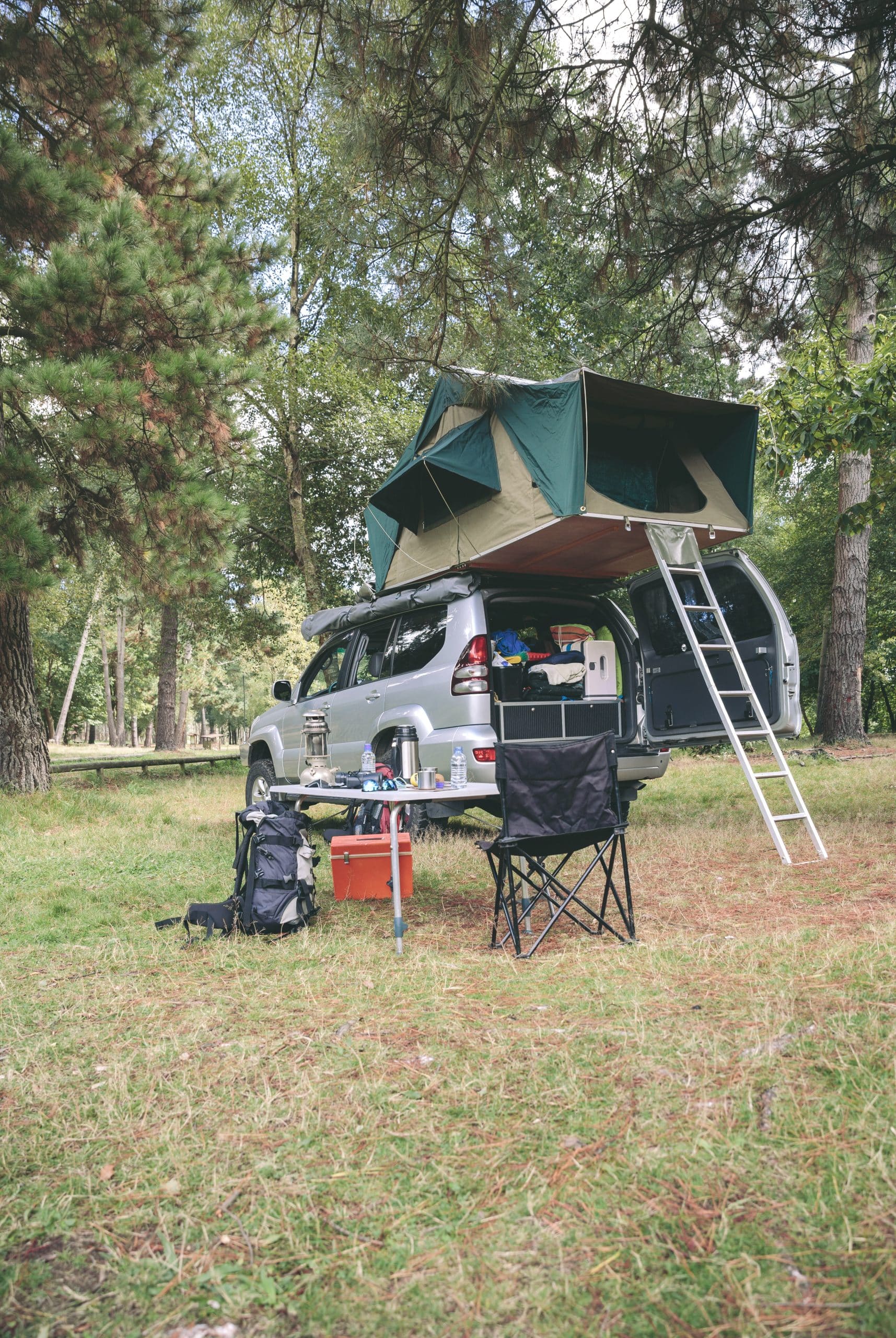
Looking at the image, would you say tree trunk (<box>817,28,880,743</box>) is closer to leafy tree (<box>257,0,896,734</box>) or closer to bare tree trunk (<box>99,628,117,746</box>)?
leafy tree (<box>257,0,896,734</box>)

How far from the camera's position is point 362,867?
5.13 meters

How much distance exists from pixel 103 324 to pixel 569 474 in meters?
4.77

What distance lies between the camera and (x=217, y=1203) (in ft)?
6.68

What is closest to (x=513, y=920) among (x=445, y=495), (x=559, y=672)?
(x=559, y=672)

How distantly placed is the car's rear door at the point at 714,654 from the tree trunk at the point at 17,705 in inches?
242

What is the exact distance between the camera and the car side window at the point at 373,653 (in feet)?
21.7

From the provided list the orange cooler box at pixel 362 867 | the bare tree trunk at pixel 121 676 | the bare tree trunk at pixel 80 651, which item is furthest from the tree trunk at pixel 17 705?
the bare tree trunk at pixel 121 676

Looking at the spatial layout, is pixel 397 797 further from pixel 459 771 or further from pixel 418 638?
pixel 418 638

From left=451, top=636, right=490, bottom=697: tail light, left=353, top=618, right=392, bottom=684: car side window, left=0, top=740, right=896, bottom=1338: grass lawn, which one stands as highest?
left=353, top=618, right=392, bottom=684: car side window

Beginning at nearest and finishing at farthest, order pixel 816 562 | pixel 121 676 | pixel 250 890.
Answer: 1. pixel 250 890
2. pixel 816 562
3. pixel 121 676

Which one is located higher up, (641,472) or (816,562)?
(816,562)

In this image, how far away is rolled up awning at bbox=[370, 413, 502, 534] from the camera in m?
5.86

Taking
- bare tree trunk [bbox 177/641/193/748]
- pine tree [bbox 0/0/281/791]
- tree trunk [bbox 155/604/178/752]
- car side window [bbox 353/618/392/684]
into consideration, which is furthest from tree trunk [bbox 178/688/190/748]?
car side window [bbox 353/618/392/684]

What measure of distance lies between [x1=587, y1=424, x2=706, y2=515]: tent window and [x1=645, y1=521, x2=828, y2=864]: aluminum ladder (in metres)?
0.23
